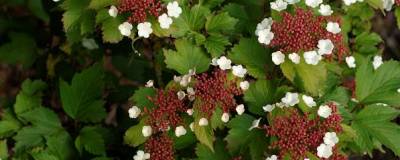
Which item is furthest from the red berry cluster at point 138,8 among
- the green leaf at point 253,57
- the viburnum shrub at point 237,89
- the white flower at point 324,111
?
the white flower at point 324,111

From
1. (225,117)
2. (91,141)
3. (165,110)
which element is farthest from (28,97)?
(225,117)

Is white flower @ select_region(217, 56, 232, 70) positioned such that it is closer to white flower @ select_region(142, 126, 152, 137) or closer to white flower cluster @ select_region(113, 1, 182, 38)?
white flower cluster @ select_region(113, 1, 182, 38)

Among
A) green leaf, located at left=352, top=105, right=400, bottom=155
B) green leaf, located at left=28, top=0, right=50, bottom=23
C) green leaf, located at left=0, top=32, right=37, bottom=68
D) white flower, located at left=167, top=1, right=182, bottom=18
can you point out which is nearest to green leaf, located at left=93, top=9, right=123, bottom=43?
white flower, located at left=167, top=1, right=182, bottom=18

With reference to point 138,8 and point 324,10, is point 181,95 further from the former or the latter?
point 324,10

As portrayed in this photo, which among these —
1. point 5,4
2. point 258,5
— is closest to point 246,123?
point 258,5

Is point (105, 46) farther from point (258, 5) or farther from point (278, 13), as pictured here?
point (278, 13)
